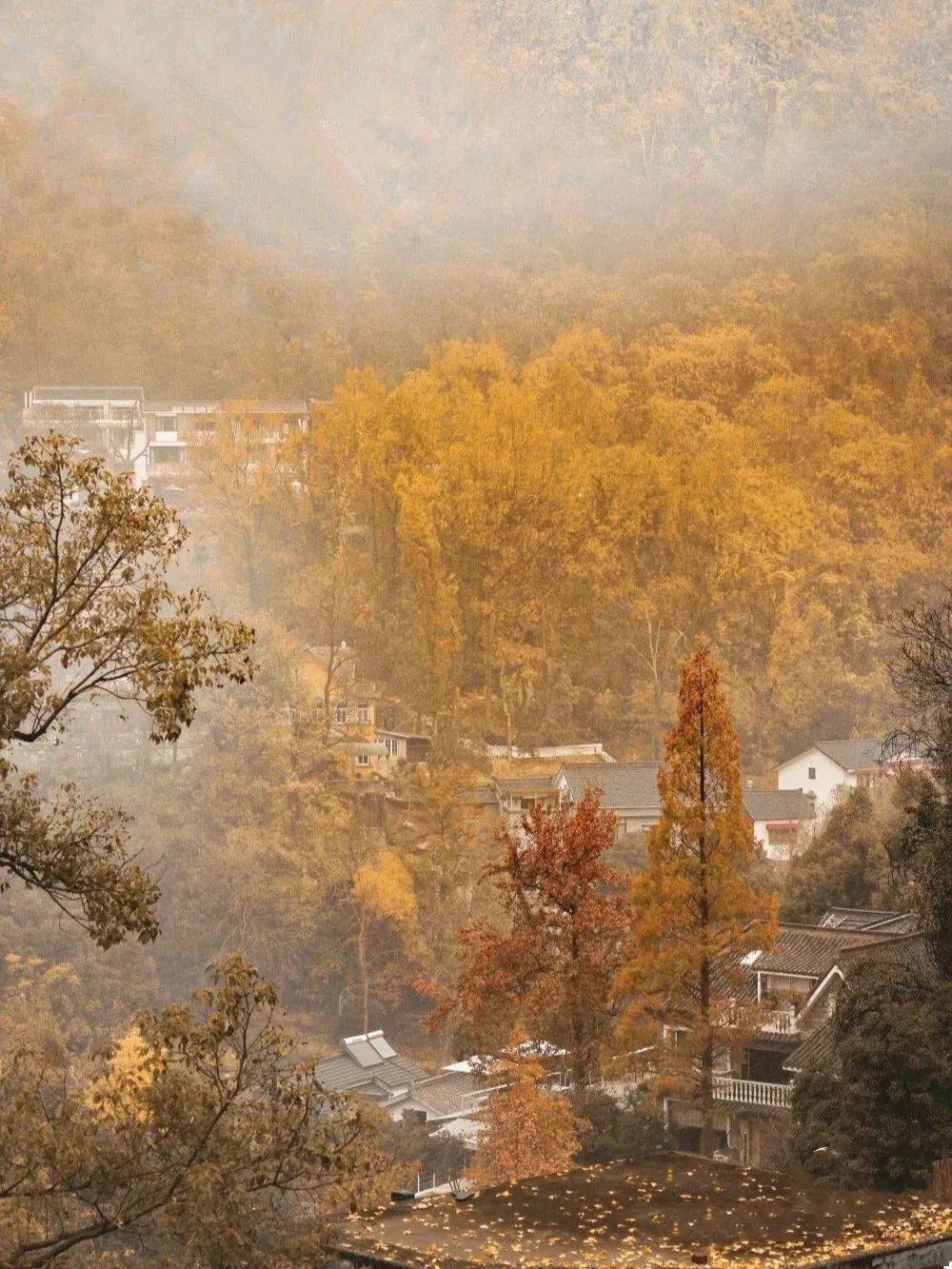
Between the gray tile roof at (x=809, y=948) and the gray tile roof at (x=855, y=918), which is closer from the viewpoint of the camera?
the gray tile roof at (x=809, y=948)

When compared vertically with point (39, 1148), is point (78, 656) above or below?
above

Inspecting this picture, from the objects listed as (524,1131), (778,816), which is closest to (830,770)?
(778,816)

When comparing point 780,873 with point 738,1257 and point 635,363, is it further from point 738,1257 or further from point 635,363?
point 738,1257

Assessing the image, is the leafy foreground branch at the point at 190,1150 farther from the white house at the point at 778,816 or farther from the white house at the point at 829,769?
the white house at the point at 829,769

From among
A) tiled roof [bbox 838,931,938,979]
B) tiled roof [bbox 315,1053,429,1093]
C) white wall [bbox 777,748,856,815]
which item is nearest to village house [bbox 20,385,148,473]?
tiled roof [bbox 315,1053,429,1093]

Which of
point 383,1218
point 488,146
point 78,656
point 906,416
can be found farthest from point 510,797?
point 78,656

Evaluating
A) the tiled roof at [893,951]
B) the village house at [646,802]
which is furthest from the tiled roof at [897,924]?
the village house at [646,802]

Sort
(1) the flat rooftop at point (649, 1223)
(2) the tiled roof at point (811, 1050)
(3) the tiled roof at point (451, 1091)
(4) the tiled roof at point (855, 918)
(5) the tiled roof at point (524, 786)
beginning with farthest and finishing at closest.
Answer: (5) the tiled roof at point (524, 786) → (3) the tiled roof at point (451, 1091) → (4) the tiled roof at point (855, 918) → (2) the tiled roof at point (811, 1050) → (1) the flat rooftop at point (649, 1223)
